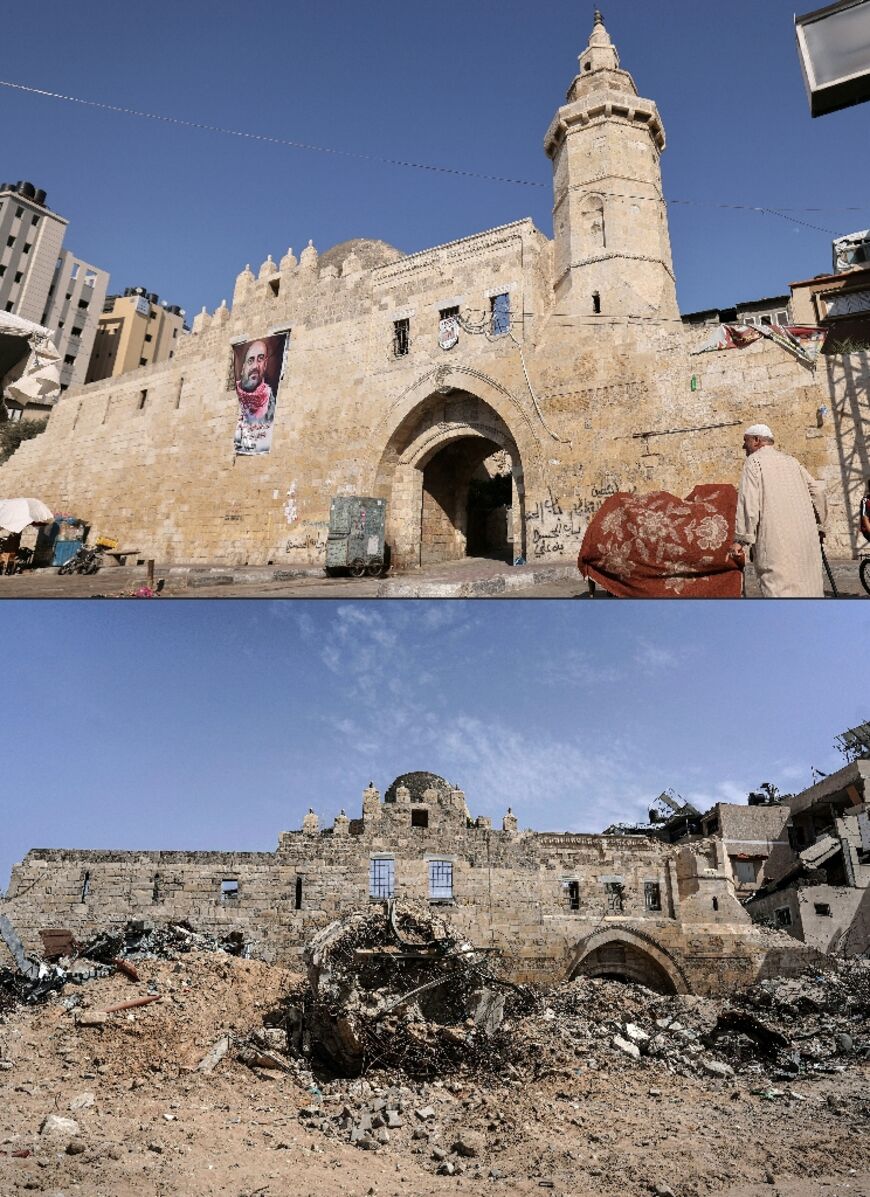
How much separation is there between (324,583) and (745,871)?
71.9 feet

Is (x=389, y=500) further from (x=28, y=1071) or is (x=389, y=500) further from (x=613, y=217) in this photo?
(x=28, y=1071)

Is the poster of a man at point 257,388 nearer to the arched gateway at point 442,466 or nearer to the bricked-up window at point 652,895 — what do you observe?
the arched gateway at point 442,466

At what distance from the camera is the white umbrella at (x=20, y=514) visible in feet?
66.9

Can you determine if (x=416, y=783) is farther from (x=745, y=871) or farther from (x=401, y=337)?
(x=745, y=871)

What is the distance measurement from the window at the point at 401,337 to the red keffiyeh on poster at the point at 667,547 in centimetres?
1226

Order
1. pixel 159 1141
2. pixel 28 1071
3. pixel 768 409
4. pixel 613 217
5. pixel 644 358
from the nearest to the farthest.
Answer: pixel 159 1141 < pixel 28 1071 < pixel 768 409 < pixel 644 358 < pixel 613 217

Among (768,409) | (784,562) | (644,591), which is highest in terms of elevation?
(768,409)

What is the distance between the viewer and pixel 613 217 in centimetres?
1744

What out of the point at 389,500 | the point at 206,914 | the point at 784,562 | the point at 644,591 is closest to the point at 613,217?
the point at 389,500

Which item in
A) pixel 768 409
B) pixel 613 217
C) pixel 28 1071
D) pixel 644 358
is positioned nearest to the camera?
pixel 28 1071

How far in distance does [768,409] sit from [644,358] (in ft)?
9.11

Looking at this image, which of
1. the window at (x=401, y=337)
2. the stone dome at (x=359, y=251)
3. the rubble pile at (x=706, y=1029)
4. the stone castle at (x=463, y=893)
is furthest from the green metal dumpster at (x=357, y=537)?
the stone dome at (x=359, y=251)

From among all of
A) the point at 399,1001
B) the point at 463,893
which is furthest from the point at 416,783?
the point at 399,1001

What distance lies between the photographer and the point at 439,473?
2036 centimetres
